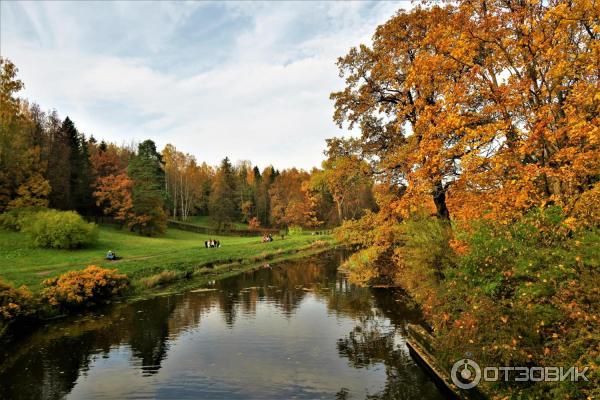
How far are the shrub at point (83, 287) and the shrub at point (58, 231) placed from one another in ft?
55.7

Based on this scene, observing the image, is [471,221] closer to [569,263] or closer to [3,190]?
[569,263]

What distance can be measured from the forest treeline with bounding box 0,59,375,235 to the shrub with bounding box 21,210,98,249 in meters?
8.68

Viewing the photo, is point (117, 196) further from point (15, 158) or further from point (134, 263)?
point (134, 263)

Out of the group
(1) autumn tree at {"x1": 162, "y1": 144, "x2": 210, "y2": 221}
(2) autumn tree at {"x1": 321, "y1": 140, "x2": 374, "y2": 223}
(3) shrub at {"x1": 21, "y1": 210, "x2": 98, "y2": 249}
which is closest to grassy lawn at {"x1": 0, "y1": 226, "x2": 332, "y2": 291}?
(3) shrub at {"x1": 21, "y1": 210, "x2": 98, "y2": 249}

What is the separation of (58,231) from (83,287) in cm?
1937

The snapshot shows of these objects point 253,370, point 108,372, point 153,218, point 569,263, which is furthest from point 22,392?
point 153,218

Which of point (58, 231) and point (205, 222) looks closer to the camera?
point (58, 231)

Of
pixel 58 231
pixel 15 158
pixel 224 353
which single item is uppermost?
pixel 15 158

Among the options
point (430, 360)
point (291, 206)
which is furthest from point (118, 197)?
point (430, 360)

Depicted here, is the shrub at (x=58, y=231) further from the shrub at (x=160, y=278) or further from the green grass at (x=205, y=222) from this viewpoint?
the green grass at (x=205, y=222)

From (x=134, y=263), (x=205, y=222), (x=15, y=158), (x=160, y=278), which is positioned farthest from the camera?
(x=205, y=222)

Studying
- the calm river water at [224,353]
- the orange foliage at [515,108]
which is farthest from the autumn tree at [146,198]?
the orange foliage at [515,108]

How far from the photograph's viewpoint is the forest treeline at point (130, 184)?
4444cm

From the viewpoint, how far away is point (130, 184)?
6194cm
